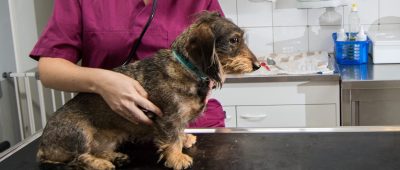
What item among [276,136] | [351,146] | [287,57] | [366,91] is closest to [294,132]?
[276,136]

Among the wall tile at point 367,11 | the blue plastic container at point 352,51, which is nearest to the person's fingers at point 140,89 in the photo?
the blue plastic container at point 352,51

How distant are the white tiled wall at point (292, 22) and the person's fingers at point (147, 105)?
1.72 m

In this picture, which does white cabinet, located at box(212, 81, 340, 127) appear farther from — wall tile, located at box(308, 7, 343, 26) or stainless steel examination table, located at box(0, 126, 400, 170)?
stainless steel examination table, located at box(0, 126, 400, 170)

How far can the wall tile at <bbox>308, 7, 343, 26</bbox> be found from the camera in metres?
2.66

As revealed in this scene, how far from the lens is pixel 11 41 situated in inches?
91.3

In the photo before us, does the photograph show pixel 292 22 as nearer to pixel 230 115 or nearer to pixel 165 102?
pixel 230 115

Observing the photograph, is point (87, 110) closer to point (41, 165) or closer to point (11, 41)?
point (41, 165)

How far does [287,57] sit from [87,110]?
172 centimetres

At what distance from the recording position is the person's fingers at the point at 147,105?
1.04 meters

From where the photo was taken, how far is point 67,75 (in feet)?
3.76

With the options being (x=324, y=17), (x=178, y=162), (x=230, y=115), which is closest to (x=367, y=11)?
(x=324, y=17)

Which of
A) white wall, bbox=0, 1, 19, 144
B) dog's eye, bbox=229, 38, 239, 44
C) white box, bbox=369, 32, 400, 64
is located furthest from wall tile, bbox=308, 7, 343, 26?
dog's eye, bbox=229, 38, 239, 44

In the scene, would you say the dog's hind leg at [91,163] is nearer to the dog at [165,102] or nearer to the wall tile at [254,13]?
the dog at [165,102]

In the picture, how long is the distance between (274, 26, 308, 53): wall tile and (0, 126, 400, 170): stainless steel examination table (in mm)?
1511
